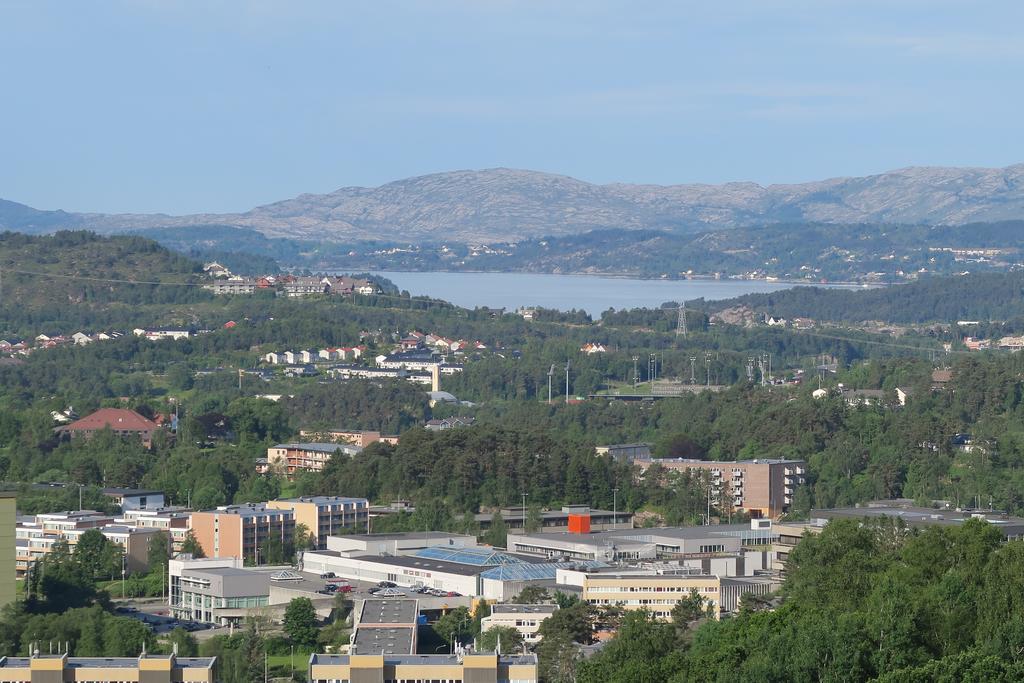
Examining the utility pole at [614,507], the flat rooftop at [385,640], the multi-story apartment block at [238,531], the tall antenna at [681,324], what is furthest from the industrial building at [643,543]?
the tall antenna at [681,324]

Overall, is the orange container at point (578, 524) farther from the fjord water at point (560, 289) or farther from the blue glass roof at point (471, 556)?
the fjord water at point (560, 289)

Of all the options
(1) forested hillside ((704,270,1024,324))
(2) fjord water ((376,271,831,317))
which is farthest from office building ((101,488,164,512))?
(1) forested hillside ((704,270,1024,324))

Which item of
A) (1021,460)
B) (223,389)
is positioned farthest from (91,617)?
(223,389)

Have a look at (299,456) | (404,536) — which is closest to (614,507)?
(404,536)

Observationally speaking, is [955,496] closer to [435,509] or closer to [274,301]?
[435,509]

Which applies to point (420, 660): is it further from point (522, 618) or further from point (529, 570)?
point (529, 570)
